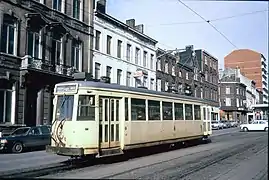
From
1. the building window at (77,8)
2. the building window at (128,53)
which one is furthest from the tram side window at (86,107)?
the building window at (128,53)

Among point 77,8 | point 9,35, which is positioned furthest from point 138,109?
point 77,8

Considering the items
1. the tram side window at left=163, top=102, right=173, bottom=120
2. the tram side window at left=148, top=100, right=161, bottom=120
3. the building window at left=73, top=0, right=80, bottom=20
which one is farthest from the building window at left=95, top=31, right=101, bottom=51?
the tram side window at left=148, top=100, right=161, bottom=120

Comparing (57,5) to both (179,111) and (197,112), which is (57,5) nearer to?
(197,112)

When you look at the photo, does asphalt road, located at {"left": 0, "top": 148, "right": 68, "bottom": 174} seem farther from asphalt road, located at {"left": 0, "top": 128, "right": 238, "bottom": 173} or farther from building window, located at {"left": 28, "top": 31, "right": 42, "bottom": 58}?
building window, located at {"left": 28, "top": 31, "right": 42, "bottom": 58}

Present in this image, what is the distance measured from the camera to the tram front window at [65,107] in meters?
11.7

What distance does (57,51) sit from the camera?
1075 inches

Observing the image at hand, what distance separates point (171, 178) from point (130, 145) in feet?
14.9

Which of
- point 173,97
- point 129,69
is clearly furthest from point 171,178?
point 129,69

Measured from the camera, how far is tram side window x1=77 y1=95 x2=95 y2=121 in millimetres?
11570

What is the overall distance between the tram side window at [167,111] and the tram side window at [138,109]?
5.90ft

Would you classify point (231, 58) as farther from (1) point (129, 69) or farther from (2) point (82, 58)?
(1) point (129, 69)

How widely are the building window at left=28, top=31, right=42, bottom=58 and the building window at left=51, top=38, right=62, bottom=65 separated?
1.42m

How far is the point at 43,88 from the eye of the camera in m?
25.2

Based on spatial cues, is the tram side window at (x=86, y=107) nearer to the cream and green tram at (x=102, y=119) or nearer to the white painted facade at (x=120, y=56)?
the cream and green tram at (x=102, y=119)
